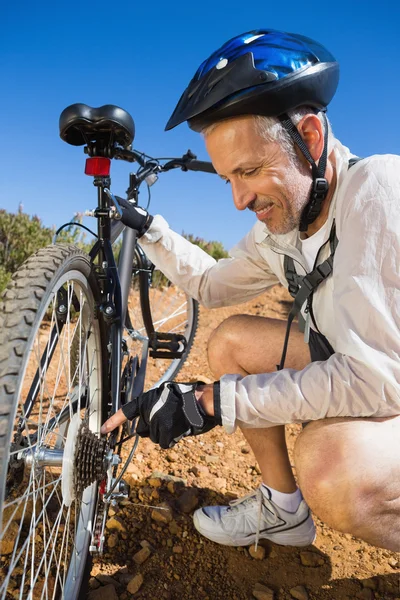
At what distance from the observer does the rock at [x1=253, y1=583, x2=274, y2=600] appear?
196cm

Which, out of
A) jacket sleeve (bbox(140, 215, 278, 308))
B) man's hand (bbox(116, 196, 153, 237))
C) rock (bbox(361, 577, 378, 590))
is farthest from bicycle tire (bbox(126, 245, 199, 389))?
rock (bbox(361, 577, 378, 590))

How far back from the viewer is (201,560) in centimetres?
216

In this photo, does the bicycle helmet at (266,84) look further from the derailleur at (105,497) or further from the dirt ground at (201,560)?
the dirt ground at (201,560)

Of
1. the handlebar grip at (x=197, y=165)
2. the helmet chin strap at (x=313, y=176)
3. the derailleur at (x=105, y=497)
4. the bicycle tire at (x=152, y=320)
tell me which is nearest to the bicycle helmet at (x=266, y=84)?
the helmet chin strap at (x=313, y=176)

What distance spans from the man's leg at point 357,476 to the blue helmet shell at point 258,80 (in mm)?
1100

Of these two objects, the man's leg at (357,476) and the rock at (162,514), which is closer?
the man's leg at (357,476)

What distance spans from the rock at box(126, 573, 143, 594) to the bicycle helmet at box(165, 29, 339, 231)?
152 cm

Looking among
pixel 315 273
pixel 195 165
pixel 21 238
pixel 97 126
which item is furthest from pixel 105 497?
pixel 21 238

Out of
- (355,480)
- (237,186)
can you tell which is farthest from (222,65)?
(355,480)

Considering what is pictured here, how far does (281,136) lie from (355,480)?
3.82ft

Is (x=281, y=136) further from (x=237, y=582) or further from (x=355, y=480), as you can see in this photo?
(x=237, y=582)

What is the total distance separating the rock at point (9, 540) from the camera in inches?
77.4

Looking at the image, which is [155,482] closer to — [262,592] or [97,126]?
[262,592]

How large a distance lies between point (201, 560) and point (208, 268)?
1.33m
